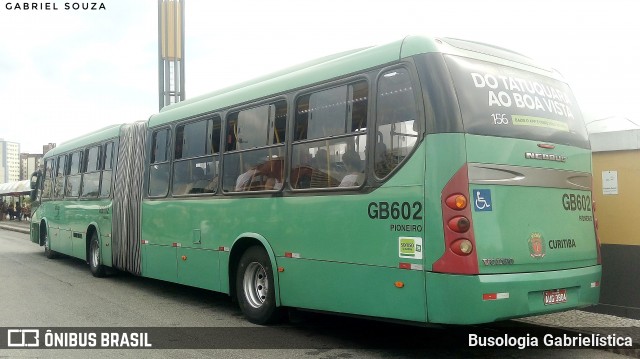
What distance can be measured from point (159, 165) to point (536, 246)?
21.9ft

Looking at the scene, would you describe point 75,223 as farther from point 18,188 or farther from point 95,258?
point 18,188

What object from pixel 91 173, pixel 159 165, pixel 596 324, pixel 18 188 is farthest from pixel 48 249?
pixel 18 188

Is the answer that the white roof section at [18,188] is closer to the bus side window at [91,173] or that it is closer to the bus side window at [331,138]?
the bus side window at [91,173]

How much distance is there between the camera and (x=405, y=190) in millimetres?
5430

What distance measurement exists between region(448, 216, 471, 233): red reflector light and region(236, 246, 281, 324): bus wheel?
2863mm

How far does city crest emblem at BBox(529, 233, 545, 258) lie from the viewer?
5430mm

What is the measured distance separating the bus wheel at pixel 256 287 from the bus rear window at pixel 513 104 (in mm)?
3248

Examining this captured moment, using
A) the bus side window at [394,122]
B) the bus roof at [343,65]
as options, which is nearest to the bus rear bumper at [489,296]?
the bus side window at [394,122]

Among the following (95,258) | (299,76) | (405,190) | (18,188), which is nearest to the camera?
(405,190)

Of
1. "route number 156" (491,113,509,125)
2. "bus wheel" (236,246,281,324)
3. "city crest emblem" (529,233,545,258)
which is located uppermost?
"route number 156" (491,113,509,125)

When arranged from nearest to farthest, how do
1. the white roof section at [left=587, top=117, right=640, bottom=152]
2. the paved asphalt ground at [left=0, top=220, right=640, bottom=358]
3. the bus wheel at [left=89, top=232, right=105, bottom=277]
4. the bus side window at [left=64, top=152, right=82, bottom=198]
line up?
the paved asphalt ground at [left=0, top=220, right=640, bottom=358]
the white roof section at [left=587, top=117, right=640, bottom=152]
the bus wheel at [left=89, top=232, right=105, bottom=277]
the bus side window at [left=64, top=152, right=82, bottom=198]

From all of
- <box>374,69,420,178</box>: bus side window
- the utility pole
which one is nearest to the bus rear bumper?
<box>374,69,420,178</box>: bus side window

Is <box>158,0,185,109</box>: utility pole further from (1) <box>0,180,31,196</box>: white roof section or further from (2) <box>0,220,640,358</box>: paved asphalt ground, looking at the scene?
(2) <box>0,220,640,358</box>: paved asphalt ground

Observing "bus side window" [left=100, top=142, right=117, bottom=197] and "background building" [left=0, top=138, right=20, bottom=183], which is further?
"background building" [left=0, top=138, right=20, bottom=183]
